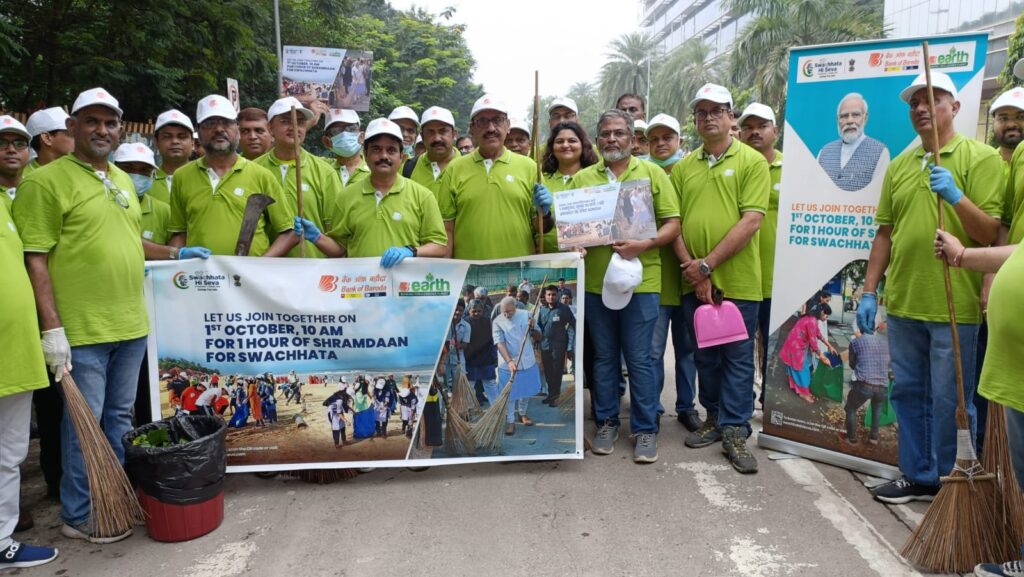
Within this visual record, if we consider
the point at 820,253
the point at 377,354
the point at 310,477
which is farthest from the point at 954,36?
the point at 310,477

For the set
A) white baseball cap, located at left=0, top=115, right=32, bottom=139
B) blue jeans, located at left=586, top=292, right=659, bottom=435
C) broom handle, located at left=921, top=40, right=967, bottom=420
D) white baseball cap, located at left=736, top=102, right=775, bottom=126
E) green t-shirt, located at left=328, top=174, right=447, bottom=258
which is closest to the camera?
broom handle, located at left=921, top=40, right=967, bottom=420

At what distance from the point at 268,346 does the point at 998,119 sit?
475 centimetres

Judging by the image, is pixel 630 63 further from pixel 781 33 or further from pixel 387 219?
pixel 387 219

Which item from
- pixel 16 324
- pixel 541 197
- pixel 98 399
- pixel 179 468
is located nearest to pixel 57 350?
pixel 16 324

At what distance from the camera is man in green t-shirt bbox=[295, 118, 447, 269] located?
4504 millimetres

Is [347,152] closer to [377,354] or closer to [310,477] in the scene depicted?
[377,354]

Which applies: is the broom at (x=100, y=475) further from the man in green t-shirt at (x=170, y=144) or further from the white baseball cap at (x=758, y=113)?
the white baseball cap at (x=758, y=113)

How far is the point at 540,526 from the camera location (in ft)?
12.5

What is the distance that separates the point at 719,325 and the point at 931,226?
1376mm

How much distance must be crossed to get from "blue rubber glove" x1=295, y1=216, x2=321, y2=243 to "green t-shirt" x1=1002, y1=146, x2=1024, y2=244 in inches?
155

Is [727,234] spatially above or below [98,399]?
above

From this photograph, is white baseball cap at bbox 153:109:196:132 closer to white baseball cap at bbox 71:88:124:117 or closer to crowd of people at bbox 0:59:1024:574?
crowd of people at bbox 0:59:1024:574

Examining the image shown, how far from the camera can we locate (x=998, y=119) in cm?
438

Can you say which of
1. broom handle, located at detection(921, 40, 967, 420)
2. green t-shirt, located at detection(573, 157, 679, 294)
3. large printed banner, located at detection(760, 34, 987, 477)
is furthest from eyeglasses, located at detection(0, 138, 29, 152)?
broom handle, located at detection(921, 40, 967, 420)
